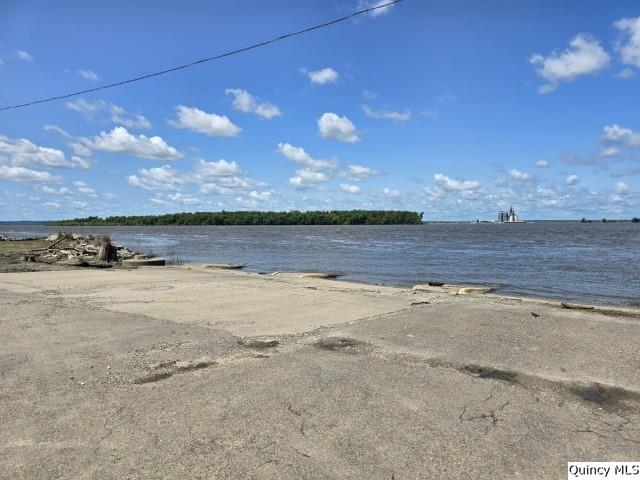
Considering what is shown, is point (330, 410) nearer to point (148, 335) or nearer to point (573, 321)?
point (148, 335)

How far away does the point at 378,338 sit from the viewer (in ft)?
25.1

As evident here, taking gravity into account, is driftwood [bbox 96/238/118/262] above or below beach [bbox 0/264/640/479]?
above

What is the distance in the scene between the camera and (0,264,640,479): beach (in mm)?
3730

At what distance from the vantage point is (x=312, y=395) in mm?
5031

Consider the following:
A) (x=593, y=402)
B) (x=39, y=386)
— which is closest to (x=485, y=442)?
(x=593, y=402)

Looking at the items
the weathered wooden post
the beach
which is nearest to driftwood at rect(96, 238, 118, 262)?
the weathered wooden post

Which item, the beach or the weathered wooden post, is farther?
the weathered wooden post

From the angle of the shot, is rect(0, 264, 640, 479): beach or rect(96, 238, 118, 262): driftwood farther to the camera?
rect(96, 238, 118, 262): driftwood

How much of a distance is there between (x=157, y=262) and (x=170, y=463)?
24193 mm

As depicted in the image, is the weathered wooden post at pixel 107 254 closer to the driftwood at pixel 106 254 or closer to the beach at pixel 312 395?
the driftwood at pixel 106 254

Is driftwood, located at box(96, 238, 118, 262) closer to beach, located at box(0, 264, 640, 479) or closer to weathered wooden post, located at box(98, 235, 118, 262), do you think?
weathered wooden post, located at box(98, 235, 118, 262)

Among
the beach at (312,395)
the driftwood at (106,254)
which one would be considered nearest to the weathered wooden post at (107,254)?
the driftwood at (106,254)

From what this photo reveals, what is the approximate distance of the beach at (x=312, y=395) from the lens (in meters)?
3.73

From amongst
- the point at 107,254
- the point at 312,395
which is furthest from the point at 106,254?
the point at 312,395
